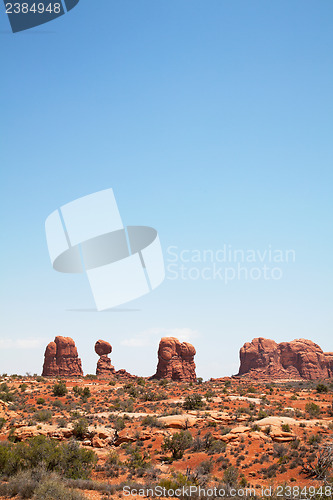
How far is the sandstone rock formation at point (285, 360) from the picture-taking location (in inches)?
3585

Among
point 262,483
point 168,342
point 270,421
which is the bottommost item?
point 262,483

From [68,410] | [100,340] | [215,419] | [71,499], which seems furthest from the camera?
[100,340]

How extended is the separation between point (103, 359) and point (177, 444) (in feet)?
176

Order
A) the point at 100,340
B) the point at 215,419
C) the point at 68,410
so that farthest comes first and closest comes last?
the point at 100,340
the point at 68,410
the point at 215,419

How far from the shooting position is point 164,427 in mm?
26219

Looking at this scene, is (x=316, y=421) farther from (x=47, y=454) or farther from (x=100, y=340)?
(x=100, y=340)

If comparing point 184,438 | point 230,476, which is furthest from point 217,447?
point 230,476

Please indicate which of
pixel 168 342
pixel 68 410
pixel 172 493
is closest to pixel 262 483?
pixel 172 493

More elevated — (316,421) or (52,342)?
(52,342)

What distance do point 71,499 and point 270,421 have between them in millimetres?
18302

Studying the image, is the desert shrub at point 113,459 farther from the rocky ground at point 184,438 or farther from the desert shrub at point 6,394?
the desert shrub at point 6,394

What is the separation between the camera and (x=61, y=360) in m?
71.4

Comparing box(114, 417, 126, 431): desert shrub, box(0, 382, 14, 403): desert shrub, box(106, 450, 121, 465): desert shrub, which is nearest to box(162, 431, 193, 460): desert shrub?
box(106, 450, 121, 465): desert shrub

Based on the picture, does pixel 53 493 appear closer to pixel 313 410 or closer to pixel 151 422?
pixel 151 422
